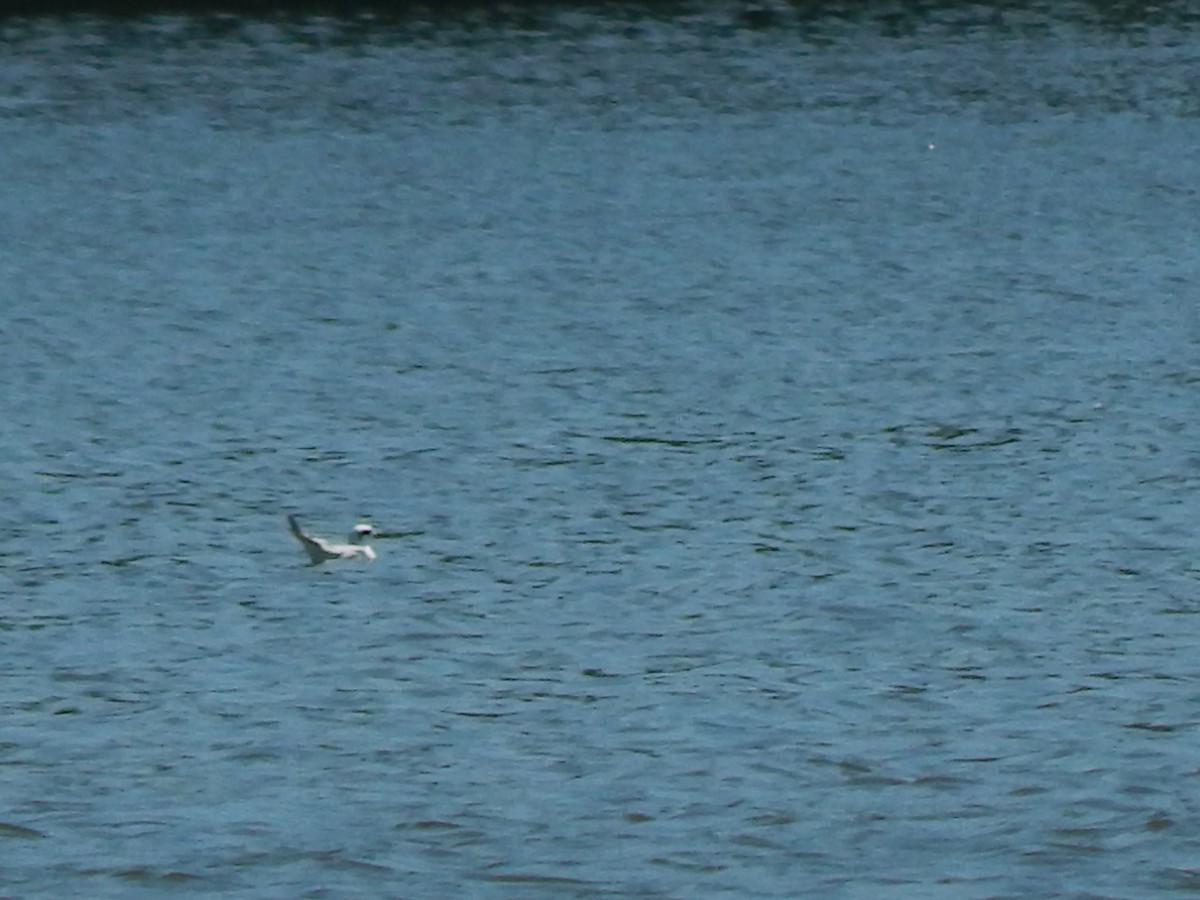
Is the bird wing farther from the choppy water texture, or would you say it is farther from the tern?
the choppy water texture

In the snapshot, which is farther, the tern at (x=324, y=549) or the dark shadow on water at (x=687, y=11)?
the dark shadow on water at (x=687, y=11)

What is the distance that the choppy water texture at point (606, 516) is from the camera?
15648mm

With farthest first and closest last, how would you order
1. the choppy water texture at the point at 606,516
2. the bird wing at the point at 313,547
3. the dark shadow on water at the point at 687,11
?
the dark shadow on water at the point at 687,11
the bird wing at the point at 313,547
the choppy water texture at the point at 606,516

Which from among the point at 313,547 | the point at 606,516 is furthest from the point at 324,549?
the point at 606,516

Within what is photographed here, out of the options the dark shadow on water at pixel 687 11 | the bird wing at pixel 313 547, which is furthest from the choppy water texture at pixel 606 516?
the dark shadow on water at pixel 687 11

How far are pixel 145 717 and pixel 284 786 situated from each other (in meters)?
1.97

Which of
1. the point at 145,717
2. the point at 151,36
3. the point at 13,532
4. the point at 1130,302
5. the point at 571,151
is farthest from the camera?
the point at 151,36

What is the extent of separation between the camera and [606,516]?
23.5 metres

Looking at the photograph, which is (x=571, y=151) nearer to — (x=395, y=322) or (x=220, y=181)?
(x=220, y=181)

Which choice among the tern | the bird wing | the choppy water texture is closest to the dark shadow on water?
the choppy water texture

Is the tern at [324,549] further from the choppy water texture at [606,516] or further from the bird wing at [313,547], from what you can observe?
the choppy water texture at [606,516]

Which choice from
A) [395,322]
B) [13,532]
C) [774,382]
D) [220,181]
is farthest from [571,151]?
[13,532]

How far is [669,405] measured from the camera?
28219 mm

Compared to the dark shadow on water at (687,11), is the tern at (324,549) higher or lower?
higher
